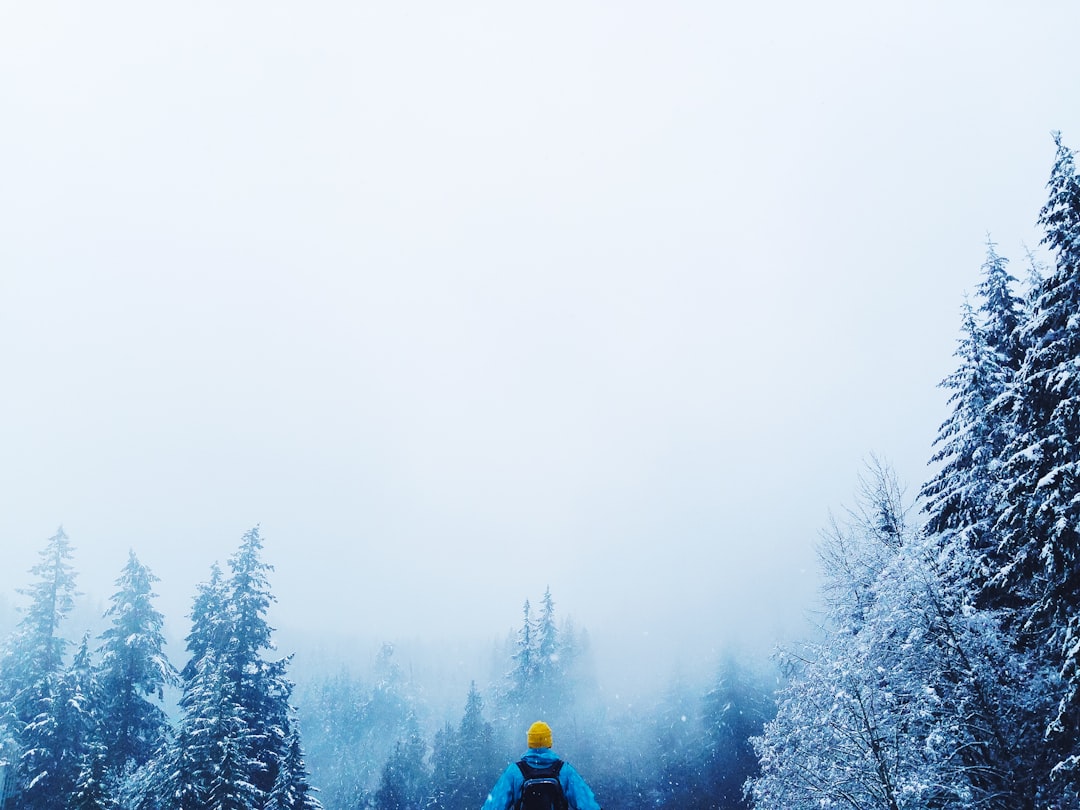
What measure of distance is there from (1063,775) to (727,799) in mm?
62582

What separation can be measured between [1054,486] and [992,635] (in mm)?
3845

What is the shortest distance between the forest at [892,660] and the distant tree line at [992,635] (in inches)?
2.0

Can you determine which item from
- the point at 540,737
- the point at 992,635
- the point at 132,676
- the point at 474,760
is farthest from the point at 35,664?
Result: the point at 474,760

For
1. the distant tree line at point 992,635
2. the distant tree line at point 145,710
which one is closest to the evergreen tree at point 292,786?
the distant tree line at point 145,710

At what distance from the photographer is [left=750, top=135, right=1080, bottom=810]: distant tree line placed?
1385cm

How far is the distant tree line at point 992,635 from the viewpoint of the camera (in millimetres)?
13852

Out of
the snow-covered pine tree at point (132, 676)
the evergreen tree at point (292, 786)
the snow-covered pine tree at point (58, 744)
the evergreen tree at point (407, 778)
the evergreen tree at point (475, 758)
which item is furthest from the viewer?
the evergreen tree at point (475, 758)

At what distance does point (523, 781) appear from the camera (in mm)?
6957

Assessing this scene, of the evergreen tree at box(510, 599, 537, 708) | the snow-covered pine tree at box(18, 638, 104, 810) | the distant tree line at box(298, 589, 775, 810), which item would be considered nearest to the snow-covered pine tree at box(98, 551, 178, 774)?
the snow-covered pine tree at box(18, 638, 104, 810)

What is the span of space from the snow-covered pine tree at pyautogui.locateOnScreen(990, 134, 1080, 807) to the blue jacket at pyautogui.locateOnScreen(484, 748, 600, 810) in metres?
11.6

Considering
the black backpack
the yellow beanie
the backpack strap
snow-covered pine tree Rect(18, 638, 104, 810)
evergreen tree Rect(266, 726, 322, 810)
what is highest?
snow-covered pine tree Rect(18, 638, 104, 810)

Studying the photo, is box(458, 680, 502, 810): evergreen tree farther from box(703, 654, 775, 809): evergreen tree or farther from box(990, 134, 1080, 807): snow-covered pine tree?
box(990, 134, 1080, 807): snow-covered pine tree

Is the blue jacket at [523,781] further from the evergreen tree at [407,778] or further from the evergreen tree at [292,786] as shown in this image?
the evergreen tree at [407,778]

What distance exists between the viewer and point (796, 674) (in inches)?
998
